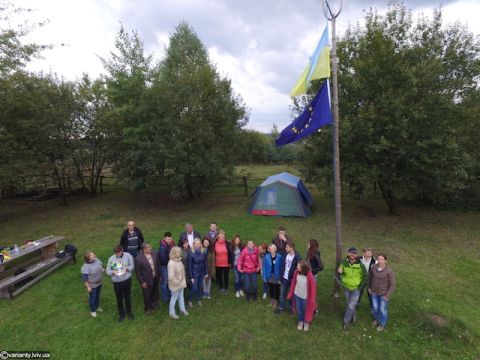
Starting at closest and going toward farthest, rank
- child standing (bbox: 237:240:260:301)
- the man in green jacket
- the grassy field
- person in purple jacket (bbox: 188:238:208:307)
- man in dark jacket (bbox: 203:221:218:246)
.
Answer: the grassy field, the man in green jacket, person in purple jacket (bbox: 188:238:208:307), child standing (bbox: 237:240:260:301), man in dark jacket (bbox: 203:221:218:246)

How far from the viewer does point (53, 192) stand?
18.9 metres

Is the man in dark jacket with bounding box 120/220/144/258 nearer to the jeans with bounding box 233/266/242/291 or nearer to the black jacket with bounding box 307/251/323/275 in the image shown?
the jeans with bounding box 233/266/242/291

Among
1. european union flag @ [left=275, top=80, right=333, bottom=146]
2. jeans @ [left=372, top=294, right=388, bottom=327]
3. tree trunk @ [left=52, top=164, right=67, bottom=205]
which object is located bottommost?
jeans @ [left=372, top=294, right=388, bottom=327]

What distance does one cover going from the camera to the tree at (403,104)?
34.0ft

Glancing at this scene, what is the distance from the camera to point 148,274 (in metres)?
5.79

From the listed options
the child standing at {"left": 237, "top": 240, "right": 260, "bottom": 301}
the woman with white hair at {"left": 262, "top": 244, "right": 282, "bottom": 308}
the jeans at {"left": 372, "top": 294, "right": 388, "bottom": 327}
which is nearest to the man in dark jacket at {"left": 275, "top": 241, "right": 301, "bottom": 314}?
the woman with white hair at {"left": 262, "top": 244, "right": 282, "bottom": 308}

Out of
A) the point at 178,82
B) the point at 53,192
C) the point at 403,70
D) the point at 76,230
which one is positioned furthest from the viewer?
the point at 53,192

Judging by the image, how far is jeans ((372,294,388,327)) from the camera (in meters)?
5.39

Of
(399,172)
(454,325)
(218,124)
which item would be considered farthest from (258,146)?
(454,325)

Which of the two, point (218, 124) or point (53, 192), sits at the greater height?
point (218, 124)

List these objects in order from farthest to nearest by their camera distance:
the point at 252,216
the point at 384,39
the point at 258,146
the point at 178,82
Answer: the point at 258,146 < the point at 178,82 < the point at 252,216 < the point at 384,39

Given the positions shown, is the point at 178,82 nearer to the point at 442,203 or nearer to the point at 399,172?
the point at 399,172

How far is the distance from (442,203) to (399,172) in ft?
17.5

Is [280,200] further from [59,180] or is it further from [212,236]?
[59,180]
